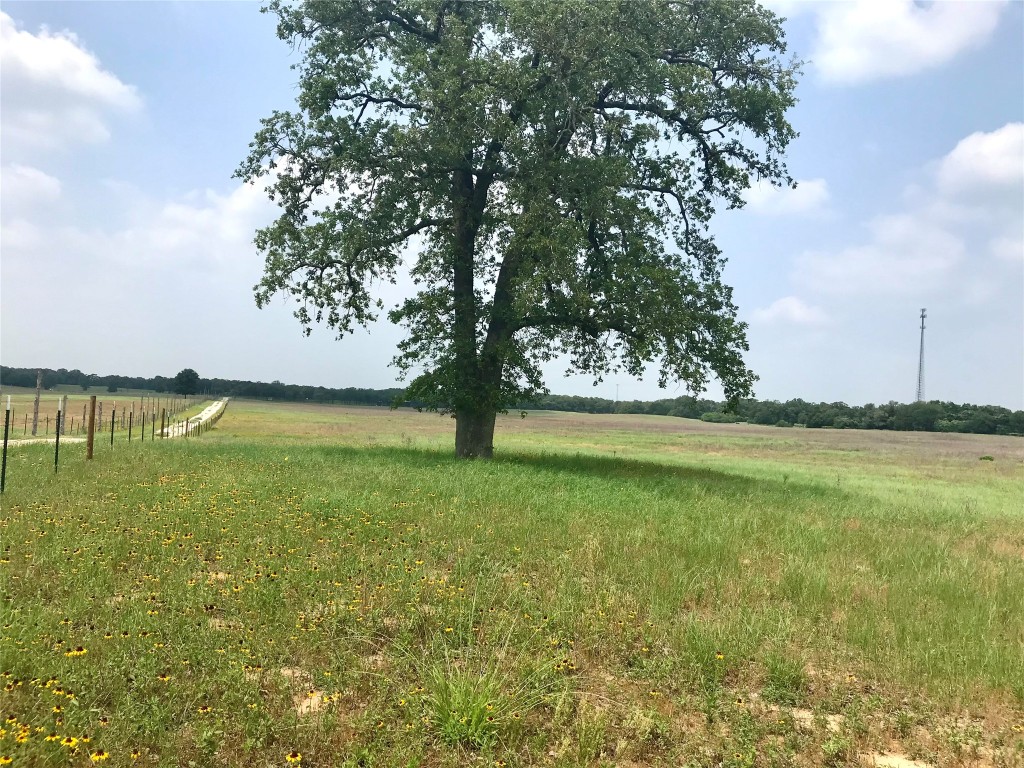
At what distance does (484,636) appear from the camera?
5.88 metres

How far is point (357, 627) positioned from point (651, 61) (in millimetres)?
19860

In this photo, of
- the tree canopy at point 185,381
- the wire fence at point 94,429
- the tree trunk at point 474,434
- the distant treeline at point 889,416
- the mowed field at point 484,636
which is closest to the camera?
the mowed field at point 484,636

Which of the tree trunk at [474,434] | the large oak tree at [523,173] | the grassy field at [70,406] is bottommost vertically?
the grassy field at [70,406]

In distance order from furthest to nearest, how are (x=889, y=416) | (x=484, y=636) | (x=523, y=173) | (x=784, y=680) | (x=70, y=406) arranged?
(x=889, y=416)
(x=70, y=406)
(x=523, y=173)
(x=484, y=636)
(x=784, y=680)

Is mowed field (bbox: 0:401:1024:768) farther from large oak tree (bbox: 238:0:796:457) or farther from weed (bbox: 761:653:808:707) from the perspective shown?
large oak tree (bbox: 238:0:796:457)

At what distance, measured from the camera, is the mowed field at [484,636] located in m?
4.39

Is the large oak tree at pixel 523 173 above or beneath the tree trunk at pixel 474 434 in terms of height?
above

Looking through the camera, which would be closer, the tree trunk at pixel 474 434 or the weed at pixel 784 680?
the weed at pixel 784 680

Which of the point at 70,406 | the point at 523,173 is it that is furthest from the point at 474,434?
the point at 70,406

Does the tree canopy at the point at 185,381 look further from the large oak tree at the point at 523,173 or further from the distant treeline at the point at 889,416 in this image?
the large oak tree at the point at 523,173

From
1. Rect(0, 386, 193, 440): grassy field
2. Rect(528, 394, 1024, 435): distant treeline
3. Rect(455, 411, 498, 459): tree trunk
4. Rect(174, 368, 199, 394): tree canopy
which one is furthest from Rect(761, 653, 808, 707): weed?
Rect(174, 368, 199, 394): tree canopy

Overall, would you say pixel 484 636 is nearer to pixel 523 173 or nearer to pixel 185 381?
pixel 523 173

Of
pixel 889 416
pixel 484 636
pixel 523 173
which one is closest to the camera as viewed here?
pixel 484 636

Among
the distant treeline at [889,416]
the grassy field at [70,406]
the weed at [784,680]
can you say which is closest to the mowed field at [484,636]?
the weed at [784,680]
